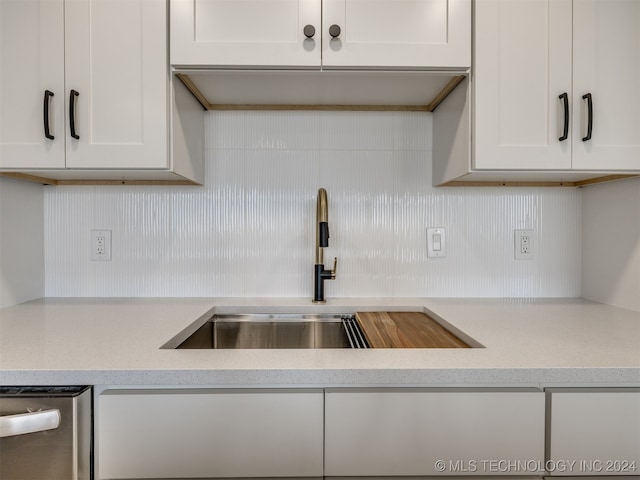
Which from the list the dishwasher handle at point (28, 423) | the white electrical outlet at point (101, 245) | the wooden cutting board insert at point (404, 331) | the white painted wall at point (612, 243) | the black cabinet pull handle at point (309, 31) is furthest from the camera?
the white electrical outlet at point (101, 245)

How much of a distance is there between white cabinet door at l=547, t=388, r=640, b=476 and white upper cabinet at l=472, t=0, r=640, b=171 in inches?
Result: 25.2

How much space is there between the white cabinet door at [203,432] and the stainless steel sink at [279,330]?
561mm

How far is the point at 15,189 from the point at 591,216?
6.96 feet

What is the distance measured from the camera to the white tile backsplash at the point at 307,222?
1446 mm

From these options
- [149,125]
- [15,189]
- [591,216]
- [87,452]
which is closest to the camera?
[87,452]

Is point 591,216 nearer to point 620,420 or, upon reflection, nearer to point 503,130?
point 503,130

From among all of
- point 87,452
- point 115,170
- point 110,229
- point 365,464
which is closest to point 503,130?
point 365,464

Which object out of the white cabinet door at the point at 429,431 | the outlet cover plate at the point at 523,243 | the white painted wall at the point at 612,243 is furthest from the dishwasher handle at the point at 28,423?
the white painted wall at the point at 612,243

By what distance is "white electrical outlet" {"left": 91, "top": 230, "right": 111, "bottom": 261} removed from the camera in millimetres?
1441

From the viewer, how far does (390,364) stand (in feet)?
2.48

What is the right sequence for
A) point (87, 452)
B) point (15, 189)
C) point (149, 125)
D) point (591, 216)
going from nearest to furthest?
point (87, 452), point (149, 125), point (15, 189), point (591, 216)

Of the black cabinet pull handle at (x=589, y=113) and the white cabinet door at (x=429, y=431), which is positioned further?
the black cabinet pull handle at (x=589, y=113)

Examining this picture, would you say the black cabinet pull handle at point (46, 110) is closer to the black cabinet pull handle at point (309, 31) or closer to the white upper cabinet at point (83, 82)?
the white upper cabinet at point (83, 82)

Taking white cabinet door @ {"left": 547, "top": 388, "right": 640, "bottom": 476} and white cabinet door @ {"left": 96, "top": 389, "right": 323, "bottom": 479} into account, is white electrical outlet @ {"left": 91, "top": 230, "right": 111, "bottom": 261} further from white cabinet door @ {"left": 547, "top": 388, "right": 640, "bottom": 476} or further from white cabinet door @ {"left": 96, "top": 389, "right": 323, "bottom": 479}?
white cabinet door @ {"left": 547, "top": 388, "right": 640, "bottom": 476}
